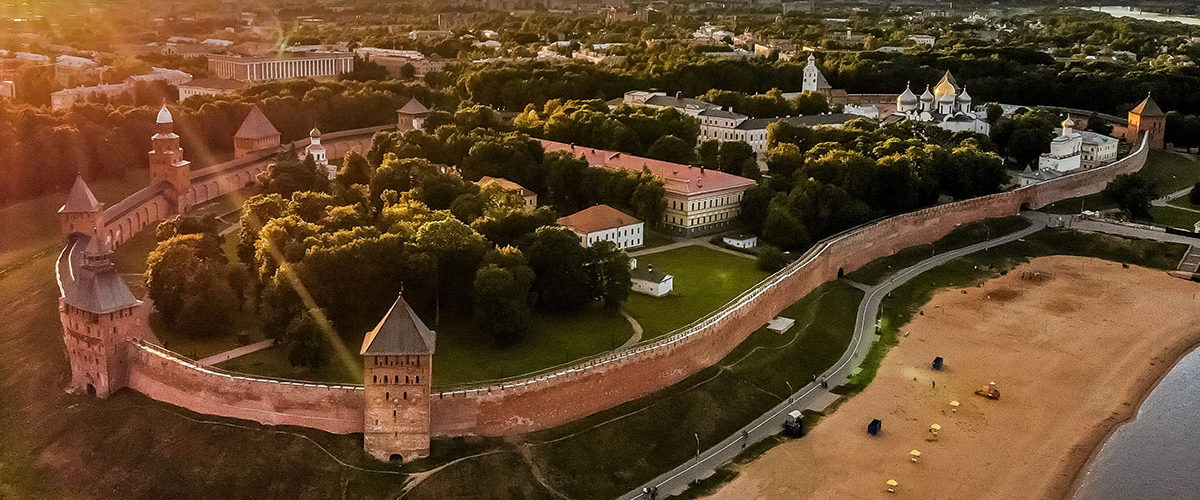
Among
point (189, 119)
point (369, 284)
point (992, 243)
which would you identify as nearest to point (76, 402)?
point (369, 284)

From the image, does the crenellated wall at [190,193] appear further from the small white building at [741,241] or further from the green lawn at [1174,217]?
the green lawn at [1174,217]

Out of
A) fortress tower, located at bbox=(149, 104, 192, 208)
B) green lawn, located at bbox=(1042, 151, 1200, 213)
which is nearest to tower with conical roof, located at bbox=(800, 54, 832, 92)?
green lawn, located at bbox=(1042, 151, 1200, 213)

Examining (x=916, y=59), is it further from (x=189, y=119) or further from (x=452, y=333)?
(x=452, y=333)

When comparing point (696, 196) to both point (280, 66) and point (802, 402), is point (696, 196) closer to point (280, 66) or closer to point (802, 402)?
point (802, 402)

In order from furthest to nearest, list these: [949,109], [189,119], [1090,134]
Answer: [949,109] < [1090,134] < [189,119]

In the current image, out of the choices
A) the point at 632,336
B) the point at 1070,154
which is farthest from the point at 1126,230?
the point at 632,336

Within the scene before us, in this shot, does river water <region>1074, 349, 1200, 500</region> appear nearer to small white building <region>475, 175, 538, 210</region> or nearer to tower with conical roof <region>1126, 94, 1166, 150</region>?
small white building <region>475, 175, 538, 210</region>

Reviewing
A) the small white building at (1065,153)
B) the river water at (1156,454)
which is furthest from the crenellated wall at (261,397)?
the small white building at (1065,153)

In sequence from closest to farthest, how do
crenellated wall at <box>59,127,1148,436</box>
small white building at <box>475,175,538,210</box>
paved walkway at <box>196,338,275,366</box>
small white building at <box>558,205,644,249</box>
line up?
crenellated wall at <box>59,127,1148,436</box> < paved walkway at <box>196,338,275,366</box> < small white building at <box>558,205,644,249</box> < small white building at <box>475,175,538,210</box>
